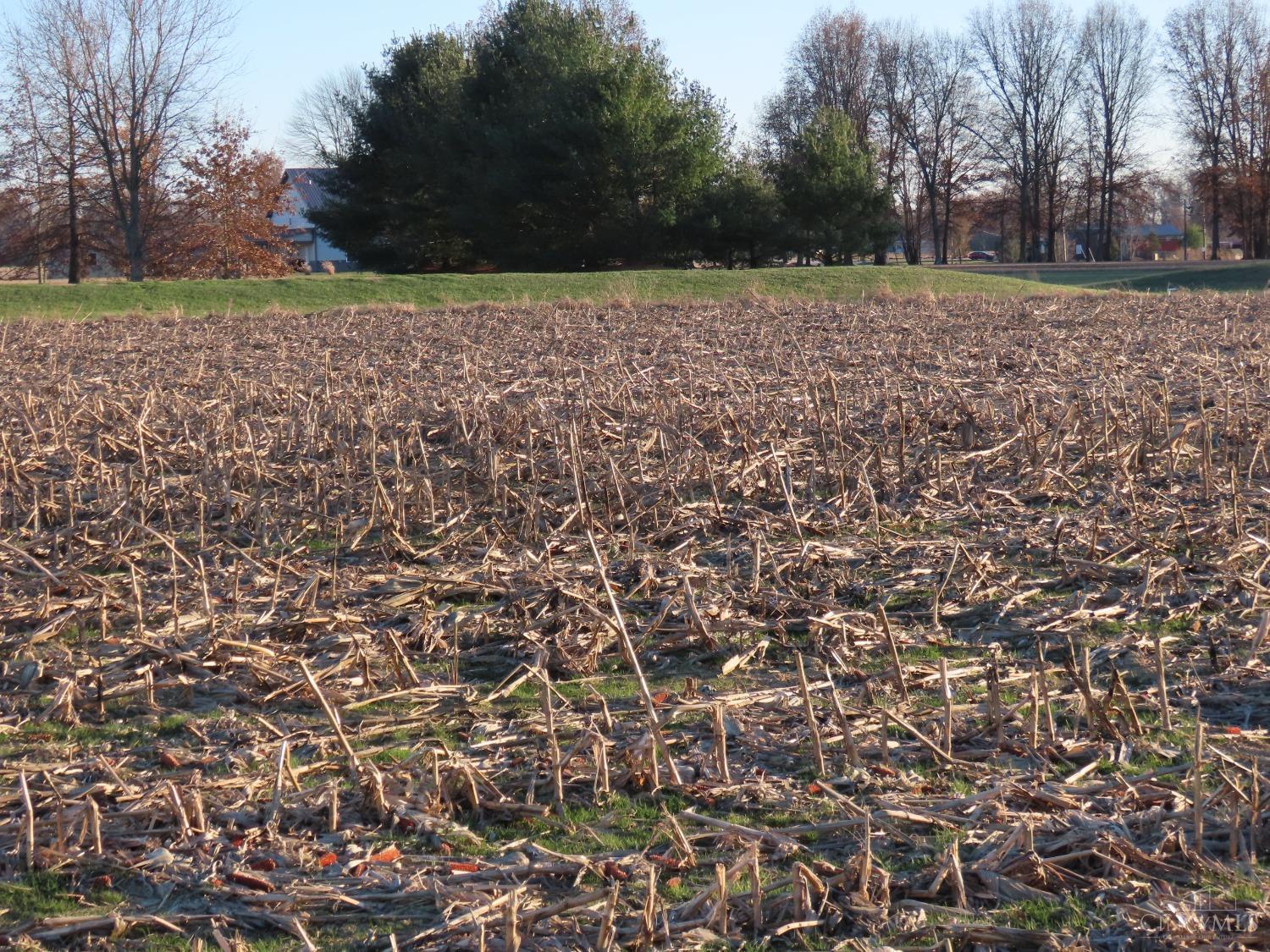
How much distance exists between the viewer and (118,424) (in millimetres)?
11094

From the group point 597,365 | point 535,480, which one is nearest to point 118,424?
point 535,480

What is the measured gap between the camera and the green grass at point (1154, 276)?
3753 cm

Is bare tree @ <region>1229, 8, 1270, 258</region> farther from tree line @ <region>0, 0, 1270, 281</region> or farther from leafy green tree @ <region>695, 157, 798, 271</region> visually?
leafy green tree @ <region>695, 157, 798, 271</region>

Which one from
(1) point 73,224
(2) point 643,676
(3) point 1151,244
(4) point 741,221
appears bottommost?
(2) point 643,676

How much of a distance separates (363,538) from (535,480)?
4.81 ft

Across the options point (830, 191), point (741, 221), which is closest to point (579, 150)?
point (741, 221)

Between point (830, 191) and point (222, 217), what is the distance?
25.9m

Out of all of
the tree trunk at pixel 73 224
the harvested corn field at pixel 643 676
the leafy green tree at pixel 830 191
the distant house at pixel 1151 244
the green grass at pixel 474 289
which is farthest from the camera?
the distant house at pixel 1151 244

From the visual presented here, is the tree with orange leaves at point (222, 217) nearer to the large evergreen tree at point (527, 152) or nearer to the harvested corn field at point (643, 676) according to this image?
the large evergreen tree at point (527, 152)

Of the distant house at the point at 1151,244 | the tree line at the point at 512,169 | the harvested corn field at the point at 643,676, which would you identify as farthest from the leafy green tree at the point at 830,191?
the harvested corn field at the point at 643,676

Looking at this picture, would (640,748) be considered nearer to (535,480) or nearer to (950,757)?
(950,757)

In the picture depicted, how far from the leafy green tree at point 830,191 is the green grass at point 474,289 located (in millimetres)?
9592

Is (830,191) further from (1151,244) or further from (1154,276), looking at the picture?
(1151,244)

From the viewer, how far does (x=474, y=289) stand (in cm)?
3225
